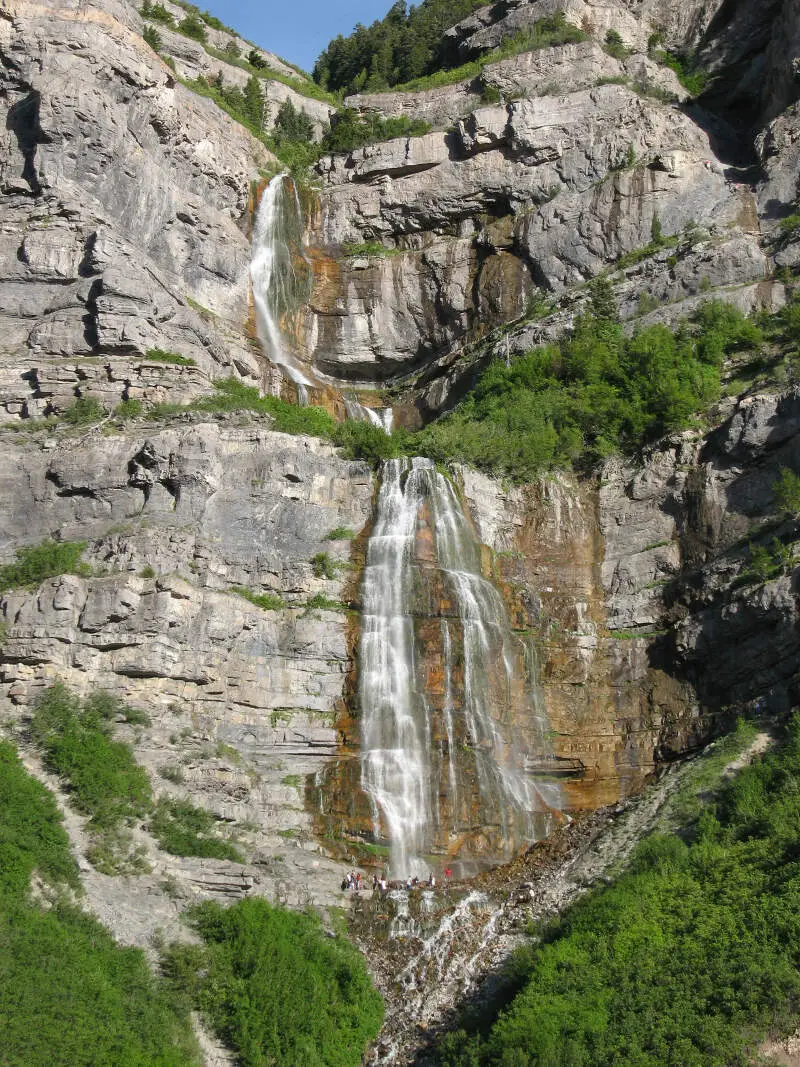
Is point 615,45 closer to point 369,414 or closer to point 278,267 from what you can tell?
point 278,267

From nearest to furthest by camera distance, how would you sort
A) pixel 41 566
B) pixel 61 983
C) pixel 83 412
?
1. pixel 61 983
2. pixel 41 566
3. pixel 83 412

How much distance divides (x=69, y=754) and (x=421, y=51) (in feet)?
143

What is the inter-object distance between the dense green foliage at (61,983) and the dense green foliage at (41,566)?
5.96 meters

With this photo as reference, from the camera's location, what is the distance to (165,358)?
27.8 meters

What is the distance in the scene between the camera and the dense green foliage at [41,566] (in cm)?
2183

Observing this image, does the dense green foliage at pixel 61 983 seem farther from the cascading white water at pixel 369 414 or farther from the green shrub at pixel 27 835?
the cascading white water at pixel 369 414

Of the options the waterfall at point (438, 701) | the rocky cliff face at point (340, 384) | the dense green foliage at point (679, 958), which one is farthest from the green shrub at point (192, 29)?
the dense green foliage at point (679, 958)

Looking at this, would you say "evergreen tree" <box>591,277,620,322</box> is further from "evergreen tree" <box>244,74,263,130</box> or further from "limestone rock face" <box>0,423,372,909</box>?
"evergreen tree" <box>244,74,263,130</box>

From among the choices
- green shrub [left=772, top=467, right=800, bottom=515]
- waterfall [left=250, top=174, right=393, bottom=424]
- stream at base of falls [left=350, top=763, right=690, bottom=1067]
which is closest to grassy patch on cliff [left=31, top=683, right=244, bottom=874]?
stream at base of falls [left=350, top=763, right=690, bottom=1067]

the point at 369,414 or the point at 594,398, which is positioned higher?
the point at 369,414

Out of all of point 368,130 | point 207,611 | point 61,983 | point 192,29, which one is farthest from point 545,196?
point 61,983

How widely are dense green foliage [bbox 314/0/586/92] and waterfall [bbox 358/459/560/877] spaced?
83.1 feet

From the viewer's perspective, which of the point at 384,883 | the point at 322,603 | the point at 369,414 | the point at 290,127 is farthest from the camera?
the point at 290,127

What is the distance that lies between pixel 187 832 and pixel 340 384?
860 inches
